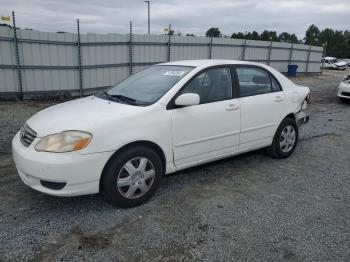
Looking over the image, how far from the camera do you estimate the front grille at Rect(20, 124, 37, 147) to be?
339 centimetres

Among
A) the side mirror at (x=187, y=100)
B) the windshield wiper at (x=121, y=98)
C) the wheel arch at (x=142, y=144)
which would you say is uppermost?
the side mirror at (x=187, y=100)

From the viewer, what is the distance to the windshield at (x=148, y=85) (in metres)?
3.89

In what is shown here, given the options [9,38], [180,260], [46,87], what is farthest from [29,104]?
[180,260]

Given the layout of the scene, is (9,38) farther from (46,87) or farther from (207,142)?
(207,142)

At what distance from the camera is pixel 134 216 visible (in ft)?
11.3

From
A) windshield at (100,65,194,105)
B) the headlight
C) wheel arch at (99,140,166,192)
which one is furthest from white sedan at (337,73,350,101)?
the headlight

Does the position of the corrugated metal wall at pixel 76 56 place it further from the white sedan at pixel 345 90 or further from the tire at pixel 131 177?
the tire at pixel 131 177

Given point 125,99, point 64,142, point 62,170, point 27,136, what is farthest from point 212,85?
point 27,136

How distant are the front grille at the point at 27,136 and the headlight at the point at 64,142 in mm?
197

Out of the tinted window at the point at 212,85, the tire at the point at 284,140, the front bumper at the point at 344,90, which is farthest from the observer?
the front bumper at the point at 344,90

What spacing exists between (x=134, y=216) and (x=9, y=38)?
8374 millimetres

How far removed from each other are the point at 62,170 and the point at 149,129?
0.98m

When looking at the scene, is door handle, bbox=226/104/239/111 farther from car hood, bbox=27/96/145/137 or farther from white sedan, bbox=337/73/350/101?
white sedan, bbox=337/73/350/101

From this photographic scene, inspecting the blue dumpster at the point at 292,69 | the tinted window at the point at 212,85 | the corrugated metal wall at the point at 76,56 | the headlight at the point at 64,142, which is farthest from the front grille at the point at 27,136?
the blue dumpster at the point at 292,69
